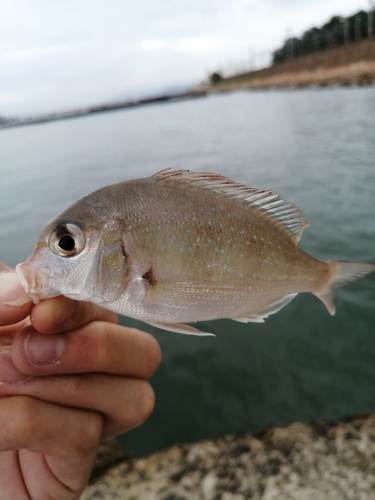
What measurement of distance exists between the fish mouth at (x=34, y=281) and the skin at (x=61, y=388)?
0.04 meters

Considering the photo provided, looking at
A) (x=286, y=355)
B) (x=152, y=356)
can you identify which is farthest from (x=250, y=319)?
(x=286, y=355)

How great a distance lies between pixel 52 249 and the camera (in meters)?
1.20

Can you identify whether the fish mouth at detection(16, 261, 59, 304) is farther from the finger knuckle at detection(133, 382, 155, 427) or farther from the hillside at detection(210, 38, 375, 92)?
the hillside at detection(210, 38, 375, 92)

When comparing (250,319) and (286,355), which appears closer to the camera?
(250,319)

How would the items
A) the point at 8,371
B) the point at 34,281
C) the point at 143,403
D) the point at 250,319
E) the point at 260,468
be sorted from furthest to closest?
the point at 260,468, the point at 143,403, the point at 250,319, the point at 8,371, the point at 34,281

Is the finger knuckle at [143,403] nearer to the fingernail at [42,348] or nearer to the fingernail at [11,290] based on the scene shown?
the fingernail at [42,348]

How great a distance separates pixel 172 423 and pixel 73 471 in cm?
244

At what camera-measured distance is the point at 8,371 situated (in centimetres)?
140

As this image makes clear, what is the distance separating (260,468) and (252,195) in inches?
94.1

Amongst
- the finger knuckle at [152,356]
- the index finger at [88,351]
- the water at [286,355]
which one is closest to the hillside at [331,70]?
the water at [286,355]

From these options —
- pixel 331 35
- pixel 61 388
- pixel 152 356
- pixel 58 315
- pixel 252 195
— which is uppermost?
pixel 331 35

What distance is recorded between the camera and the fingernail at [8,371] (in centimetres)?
140

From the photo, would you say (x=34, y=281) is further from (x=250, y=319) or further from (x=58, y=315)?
(x=250, y=319)

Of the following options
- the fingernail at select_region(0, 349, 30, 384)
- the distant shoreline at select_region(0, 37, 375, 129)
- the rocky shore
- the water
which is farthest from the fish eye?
the distant shoreline at select_region(0, 37, 375, 129)
